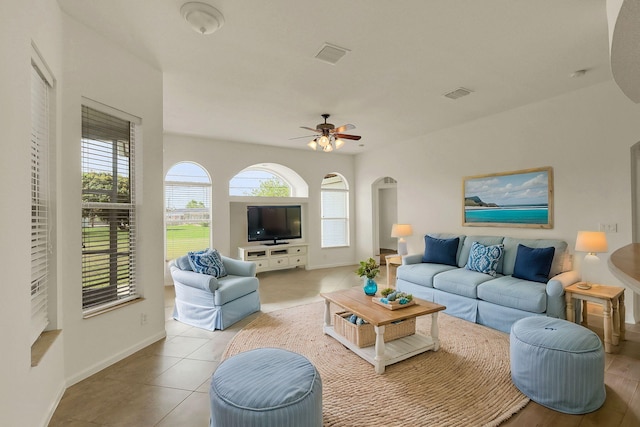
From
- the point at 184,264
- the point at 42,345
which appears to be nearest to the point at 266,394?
the point at 42,345

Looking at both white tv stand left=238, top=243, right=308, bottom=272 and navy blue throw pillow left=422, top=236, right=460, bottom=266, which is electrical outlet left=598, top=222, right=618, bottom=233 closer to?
navy blue throw pillow left=422, top=236, right=460, bottom=266

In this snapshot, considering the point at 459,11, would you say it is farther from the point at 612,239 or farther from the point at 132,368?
the point at 132,368

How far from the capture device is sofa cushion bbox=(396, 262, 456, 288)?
4.30 meters

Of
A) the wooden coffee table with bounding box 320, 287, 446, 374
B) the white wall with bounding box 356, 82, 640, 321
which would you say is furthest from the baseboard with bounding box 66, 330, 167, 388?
the white wall with bounding box 356, 82, 640, 321

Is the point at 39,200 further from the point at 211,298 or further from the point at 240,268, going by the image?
the point at 240,268

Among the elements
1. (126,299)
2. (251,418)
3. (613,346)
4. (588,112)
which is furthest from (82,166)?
(588,112)

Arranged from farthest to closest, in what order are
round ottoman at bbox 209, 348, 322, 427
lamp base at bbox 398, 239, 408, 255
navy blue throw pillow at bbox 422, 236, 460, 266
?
lamp base at bbox 398, 239, 408, 255, navy blue throw pillow at bbox 422, 236, 460, 266, round ottoman at bbox 209, 348, 322, 427

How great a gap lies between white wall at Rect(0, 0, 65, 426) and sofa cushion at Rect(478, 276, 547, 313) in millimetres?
4059

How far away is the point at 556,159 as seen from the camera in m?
4.00

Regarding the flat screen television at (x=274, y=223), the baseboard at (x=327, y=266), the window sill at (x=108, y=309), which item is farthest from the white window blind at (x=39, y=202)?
the baseboard at (x=327, y=266)

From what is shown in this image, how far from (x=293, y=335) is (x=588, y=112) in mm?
4434

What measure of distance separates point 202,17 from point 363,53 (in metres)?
1.45

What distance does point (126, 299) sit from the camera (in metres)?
2.94

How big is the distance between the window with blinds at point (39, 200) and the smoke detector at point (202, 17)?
40.3 inches
